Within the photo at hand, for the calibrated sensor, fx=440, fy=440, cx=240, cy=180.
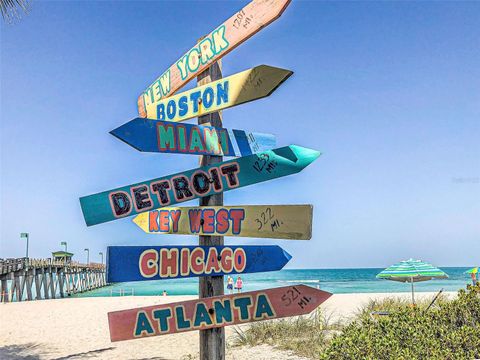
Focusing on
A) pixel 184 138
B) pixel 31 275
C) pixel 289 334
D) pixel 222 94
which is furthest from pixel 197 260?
pixel 31 275

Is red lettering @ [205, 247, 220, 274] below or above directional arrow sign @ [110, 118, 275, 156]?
below

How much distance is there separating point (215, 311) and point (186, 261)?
459mm

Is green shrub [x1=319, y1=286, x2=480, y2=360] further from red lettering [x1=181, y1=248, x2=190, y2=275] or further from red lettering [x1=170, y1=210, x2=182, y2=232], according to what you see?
red lettering [x1=170, y1=210, x2=182, y2=232]

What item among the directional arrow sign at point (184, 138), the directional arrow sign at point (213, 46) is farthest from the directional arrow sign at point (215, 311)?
the directional arrow sign at point (213, 46)

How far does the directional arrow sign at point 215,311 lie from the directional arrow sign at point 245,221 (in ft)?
1.54

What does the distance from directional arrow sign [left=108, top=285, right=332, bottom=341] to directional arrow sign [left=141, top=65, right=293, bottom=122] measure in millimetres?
1623

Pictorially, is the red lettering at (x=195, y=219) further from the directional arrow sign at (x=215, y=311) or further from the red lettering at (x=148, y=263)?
the directional arrow sign at (x=215, y=311)

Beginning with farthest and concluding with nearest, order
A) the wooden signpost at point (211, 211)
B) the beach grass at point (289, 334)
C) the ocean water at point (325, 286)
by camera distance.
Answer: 1. the ocean water at point (325, 286)
2. the beach grass at point (289, 334)
3. the wooden signpost at point (211, 211)

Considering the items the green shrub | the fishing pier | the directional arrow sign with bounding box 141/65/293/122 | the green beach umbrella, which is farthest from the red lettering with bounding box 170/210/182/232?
the fishing pier

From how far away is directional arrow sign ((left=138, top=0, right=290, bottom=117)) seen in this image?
356cm

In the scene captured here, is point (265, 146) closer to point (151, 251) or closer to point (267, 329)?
point (151, 251)

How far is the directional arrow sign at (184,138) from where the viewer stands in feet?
11.4

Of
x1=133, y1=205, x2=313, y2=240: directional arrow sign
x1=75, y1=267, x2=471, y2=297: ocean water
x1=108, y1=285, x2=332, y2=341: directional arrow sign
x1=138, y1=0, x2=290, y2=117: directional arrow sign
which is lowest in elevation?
x1=75, y1=267, x2=471, y2=297: ocean water

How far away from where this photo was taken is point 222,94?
12.6 feet
